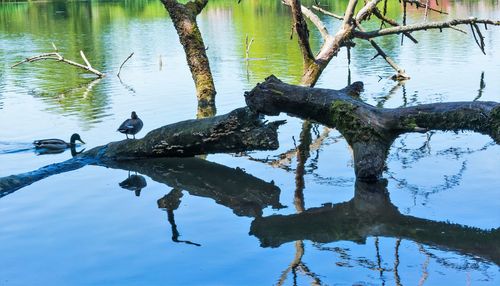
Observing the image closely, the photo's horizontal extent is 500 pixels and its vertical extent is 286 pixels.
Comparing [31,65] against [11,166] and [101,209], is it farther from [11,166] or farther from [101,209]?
[101,209]

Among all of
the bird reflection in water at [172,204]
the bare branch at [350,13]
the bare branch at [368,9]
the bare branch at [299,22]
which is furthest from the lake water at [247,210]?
the bare branch at [350,13]

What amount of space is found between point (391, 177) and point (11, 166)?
7.79m

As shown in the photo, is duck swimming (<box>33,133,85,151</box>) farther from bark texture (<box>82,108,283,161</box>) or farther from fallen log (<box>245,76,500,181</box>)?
fallen log (<box>245,76,500,181</box>)

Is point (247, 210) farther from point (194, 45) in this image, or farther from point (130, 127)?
point (194, 45)

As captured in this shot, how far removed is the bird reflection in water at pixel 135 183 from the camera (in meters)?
12.7

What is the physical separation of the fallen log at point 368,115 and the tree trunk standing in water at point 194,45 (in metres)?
8.15

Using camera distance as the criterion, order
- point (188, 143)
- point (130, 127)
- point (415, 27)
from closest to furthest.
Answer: point (188, 143), point (130, 127), point (415, 27)

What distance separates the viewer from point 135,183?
13.1 m

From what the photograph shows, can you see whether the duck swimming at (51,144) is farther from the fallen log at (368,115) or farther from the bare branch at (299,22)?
the bare branch at (299,22)

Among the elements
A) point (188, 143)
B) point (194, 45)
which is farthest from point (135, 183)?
point (194, 45)

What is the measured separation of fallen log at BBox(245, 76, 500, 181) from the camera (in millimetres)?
11883

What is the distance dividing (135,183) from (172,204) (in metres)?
1.70

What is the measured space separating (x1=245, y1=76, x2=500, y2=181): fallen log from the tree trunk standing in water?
26.7 feet

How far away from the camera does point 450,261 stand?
8703 millimetres
